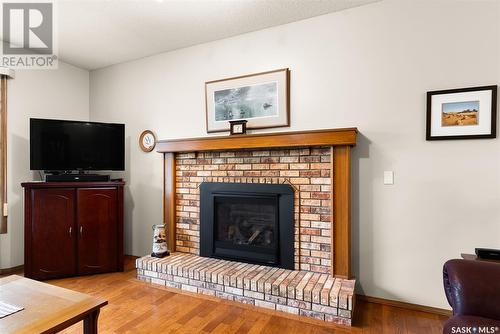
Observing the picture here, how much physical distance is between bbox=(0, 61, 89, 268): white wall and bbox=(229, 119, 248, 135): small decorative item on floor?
2.44 m

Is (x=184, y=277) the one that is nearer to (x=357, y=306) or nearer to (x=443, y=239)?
(x=357, y=306)

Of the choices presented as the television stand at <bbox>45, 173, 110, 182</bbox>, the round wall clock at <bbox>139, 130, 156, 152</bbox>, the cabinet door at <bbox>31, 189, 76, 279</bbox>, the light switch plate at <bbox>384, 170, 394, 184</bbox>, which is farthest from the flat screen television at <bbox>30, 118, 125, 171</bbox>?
the light switch plate at <bbox>384, 170, 394, 184</bbox>

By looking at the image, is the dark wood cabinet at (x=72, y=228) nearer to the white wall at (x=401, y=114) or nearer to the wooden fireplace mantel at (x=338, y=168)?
the wooden fireplace mantel at (x=338, y=168)

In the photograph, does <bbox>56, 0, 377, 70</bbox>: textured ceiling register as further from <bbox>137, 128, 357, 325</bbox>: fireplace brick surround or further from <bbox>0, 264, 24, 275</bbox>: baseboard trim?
<bbox>0, 264, 24, 275</bbox>: baseboard trim

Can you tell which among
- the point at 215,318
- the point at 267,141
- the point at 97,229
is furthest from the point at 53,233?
the point at 267,141

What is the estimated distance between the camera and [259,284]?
2305 mm

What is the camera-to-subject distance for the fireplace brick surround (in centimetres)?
222

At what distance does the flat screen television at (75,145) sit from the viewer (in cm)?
299

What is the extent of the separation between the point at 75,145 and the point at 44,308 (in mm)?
2193

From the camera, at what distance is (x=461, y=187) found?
212 centimetres

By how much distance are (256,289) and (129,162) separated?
236 centimetres

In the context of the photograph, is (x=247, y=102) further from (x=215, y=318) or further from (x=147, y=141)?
(x=215, y=318)

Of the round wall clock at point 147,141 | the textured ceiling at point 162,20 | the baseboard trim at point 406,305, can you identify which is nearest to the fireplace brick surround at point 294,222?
the baseboard trim at point 406,305

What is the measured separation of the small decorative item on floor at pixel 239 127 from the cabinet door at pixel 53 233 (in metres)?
1.84
